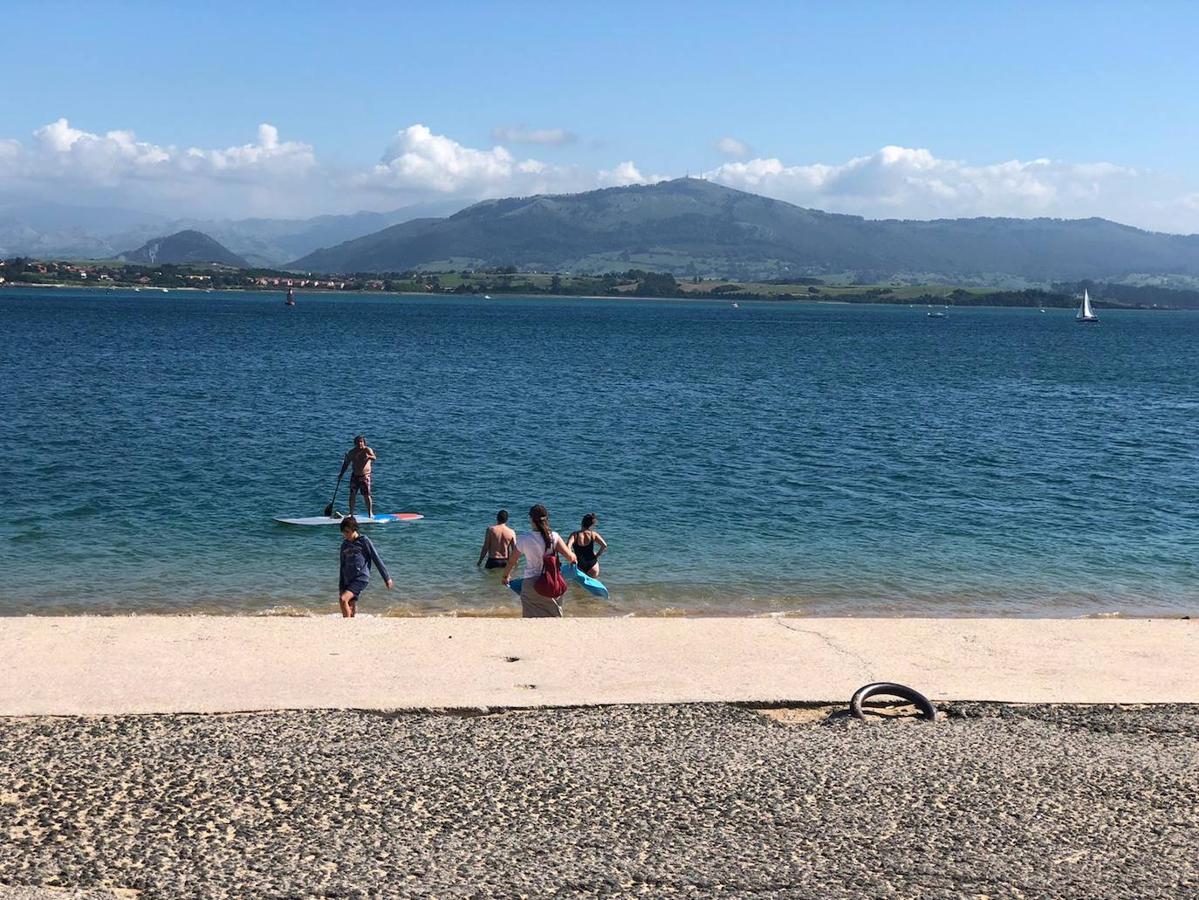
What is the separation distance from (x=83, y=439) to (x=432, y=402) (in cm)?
1818

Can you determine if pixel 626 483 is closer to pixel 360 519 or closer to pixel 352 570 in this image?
pixel 360 519

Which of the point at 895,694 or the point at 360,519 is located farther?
the point at 360,519

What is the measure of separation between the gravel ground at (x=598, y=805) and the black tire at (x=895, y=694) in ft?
0.54

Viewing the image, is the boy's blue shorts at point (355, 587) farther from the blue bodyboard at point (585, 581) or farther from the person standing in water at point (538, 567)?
the blue bodyboard at point (585, 581)

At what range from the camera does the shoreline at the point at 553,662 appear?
36.3 ft

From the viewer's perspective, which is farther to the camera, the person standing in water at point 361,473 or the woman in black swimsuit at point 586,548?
the person standing in water at point 361,473

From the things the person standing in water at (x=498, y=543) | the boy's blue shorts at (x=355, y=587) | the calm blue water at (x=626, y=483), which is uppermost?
the boy's blue shorts at (x=355, y=587)

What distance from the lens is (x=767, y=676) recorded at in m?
12.0

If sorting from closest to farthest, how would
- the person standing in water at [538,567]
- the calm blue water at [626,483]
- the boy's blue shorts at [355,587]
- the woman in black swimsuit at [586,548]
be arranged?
the person standing in water at [538,567] < the boy's blue shorts at [355,587] < the woman in black swimsuit at [586,548] < the calm blue water at [626,483]

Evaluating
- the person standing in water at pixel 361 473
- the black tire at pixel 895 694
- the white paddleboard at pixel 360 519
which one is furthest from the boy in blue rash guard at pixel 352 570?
the person standing in water at pixel 361 473

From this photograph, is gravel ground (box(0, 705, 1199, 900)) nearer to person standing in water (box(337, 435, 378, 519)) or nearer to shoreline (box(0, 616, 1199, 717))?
shoreline (box(0, 616, 1199, 717))

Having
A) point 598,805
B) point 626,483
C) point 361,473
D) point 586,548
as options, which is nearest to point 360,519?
point 361,473

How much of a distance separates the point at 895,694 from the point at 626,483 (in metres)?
21.4

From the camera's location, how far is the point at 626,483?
32.5m
